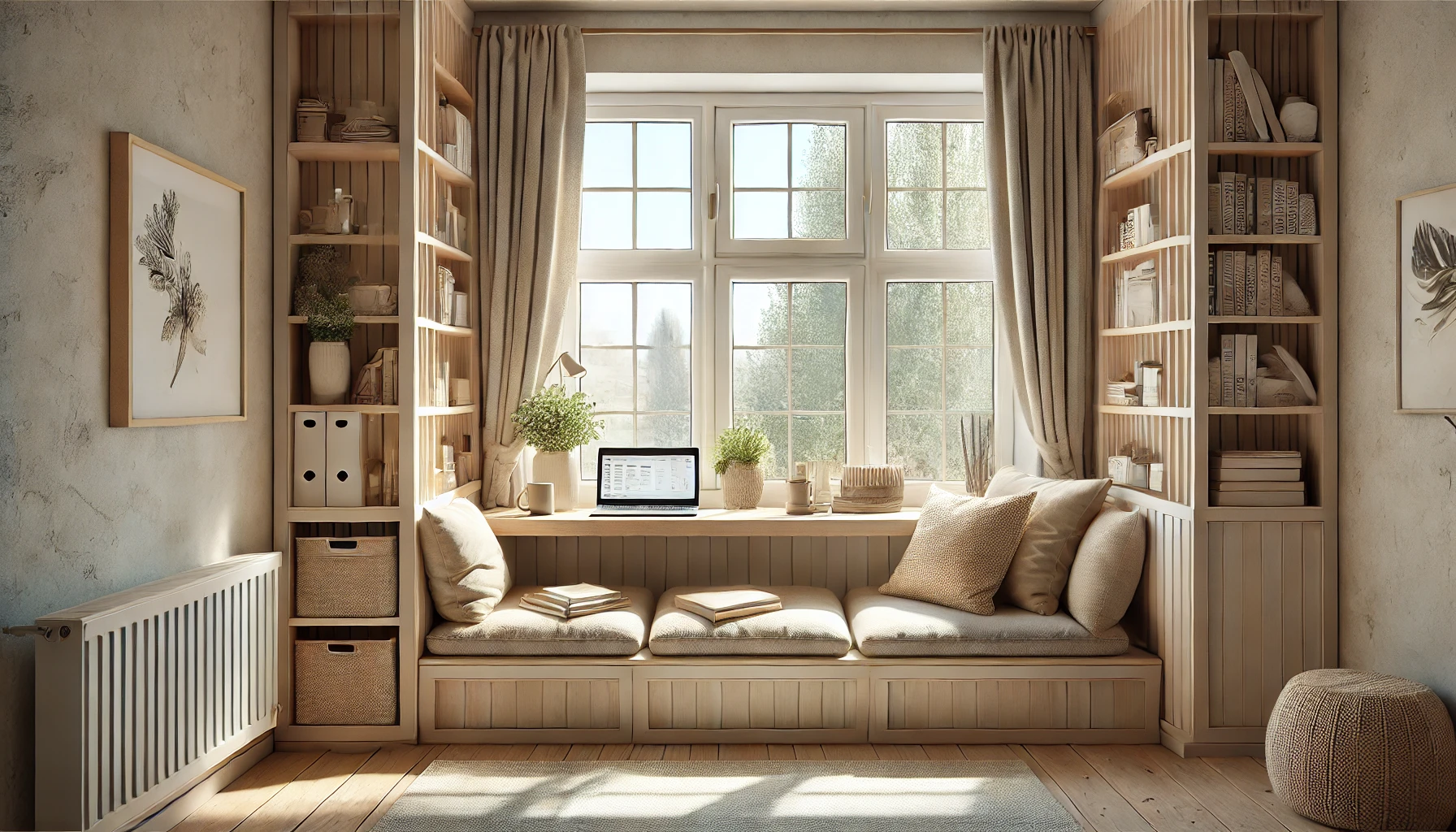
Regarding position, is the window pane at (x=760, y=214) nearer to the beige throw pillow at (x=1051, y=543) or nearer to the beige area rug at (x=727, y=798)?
the beige throw pillow at (x=1051, y=543)

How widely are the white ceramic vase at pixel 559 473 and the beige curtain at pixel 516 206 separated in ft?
0.37

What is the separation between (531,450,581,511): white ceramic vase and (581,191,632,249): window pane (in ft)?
3.28

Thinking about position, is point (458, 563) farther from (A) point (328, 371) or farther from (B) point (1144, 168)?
(B) point (1144, 168)

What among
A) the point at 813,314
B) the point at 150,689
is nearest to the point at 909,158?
the point at 813,314

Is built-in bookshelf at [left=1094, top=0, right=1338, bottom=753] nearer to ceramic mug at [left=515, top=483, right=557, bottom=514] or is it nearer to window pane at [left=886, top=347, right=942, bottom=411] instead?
window pane at [left=886, top=347, right=942, bottom=411]

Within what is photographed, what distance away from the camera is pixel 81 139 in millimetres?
2305

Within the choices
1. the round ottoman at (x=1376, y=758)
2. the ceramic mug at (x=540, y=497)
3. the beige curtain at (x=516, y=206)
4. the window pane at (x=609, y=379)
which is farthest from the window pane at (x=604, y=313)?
the round ottoman at (x=1376, y=758)

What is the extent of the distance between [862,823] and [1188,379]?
5.96ft

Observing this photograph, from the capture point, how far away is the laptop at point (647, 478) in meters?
3.89

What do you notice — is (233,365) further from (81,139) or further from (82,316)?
(81,139)

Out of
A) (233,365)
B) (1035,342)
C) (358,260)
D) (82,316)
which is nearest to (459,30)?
(358,260)

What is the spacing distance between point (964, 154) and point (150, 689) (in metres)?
3.65

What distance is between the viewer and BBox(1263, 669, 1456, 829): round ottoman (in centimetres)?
255

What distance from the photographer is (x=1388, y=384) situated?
2.92m
